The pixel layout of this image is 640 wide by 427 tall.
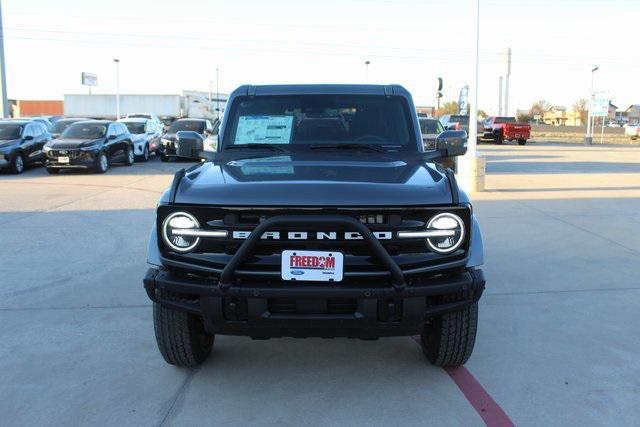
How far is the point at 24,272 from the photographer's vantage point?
6375 millimetres

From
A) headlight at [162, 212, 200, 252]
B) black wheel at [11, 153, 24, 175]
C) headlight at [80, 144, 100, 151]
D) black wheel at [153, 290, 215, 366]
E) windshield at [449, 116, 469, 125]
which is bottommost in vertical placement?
black wheel at [153, 290, 215, 366]

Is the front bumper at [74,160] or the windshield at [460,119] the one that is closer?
the front bumper at [74,160]

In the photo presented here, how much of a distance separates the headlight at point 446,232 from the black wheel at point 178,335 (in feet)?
5.09

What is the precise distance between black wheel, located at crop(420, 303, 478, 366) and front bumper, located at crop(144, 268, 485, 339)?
0.35 meters

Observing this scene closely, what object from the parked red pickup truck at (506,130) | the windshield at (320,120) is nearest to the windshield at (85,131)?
the windshield at (320,120)

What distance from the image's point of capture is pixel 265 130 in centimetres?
468

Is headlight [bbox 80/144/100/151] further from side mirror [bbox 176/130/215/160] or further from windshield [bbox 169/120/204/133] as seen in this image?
side mirror [bbox 176/130/215/160]

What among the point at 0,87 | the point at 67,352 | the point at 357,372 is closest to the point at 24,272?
the point at 67,352

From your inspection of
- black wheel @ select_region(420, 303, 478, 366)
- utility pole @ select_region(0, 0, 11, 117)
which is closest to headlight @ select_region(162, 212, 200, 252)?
black wheel @ select_region(420, 303, 478, 366)

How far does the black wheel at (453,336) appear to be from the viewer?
12.0ft

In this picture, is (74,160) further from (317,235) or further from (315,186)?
(317,235)

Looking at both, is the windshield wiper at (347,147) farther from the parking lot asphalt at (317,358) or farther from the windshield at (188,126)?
the windshield at (188,126)

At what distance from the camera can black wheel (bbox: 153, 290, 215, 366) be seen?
365 cm

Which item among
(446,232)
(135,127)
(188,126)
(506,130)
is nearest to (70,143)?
(135,127)
